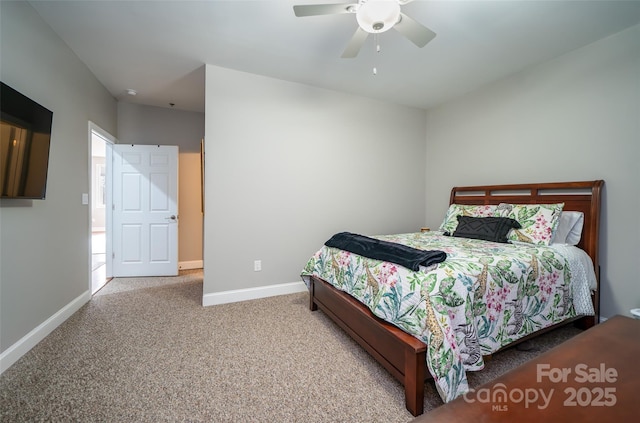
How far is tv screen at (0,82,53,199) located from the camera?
1713 millimetres

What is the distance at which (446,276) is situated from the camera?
62.3 inches

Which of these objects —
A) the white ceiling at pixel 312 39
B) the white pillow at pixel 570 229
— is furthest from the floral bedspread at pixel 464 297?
the white ceiling at pixel 312 39

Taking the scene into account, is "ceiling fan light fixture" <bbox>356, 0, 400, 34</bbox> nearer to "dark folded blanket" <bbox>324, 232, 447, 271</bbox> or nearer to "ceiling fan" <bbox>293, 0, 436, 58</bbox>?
"ceiling fan" <bbox>293, 0, 436, 58</bbox>

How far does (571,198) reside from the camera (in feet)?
8.56

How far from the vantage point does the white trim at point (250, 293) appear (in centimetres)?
294

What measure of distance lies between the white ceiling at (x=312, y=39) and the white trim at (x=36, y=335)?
255 cm

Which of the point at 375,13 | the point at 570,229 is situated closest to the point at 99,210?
the point at 375,13

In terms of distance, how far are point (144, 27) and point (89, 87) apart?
4.53ft

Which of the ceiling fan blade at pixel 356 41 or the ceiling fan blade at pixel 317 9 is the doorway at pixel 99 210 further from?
the ceiling fan blade at pixel 356 41

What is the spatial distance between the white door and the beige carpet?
1426 millimetres

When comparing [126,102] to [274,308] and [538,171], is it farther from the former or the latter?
[538,171]

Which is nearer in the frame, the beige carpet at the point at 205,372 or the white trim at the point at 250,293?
the beige carpet at the point at 205,372

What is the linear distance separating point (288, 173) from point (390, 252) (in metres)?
1.82

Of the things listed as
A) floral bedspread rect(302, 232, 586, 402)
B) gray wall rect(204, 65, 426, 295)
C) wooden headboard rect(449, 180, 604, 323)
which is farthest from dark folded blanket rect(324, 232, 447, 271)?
wooden headboard rect(449, 180, 604, 323)
